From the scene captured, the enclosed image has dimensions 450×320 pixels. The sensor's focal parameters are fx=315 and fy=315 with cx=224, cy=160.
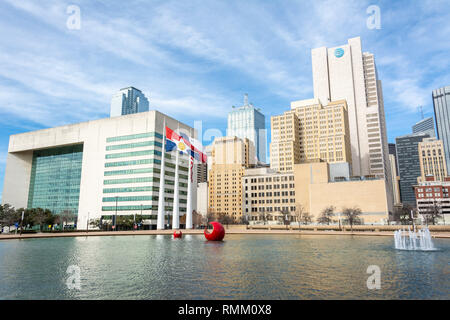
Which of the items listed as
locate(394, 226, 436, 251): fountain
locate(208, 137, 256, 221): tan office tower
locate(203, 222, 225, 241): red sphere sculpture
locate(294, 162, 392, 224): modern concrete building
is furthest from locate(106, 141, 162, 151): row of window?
locate(208, 137, 256, 221): tan office tower

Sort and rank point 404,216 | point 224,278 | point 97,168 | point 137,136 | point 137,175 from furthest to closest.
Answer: point 404,216 < point 97,168 < point 137,136 < point 137,175 < point 224,278

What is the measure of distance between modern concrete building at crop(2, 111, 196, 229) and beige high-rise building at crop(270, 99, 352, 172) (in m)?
68.9

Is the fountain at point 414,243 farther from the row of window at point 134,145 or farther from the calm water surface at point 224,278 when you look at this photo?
the row of window at point 134,145

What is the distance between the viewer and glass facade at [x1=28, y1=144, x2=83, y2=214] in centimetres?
12419

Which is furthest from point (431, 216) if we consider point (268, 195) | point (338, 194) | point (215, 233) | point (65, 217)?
point (65, 217)

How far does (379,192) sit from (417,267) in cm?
11279

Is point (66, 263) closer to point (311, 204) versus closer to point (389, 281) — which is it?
point (389, 281)

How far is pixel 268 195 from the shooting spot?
15700cm

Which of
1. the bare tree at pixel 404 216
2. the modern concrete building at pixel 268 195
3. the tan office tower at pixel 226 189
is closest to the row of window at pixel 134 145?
the modern concrete building at pixel 268 195

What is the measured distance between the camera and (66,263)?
20.9 metres

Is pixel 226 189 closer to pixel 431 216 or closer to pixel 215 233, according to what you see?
pixel 431 216

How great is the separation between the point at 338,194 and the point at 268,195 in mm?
38183
